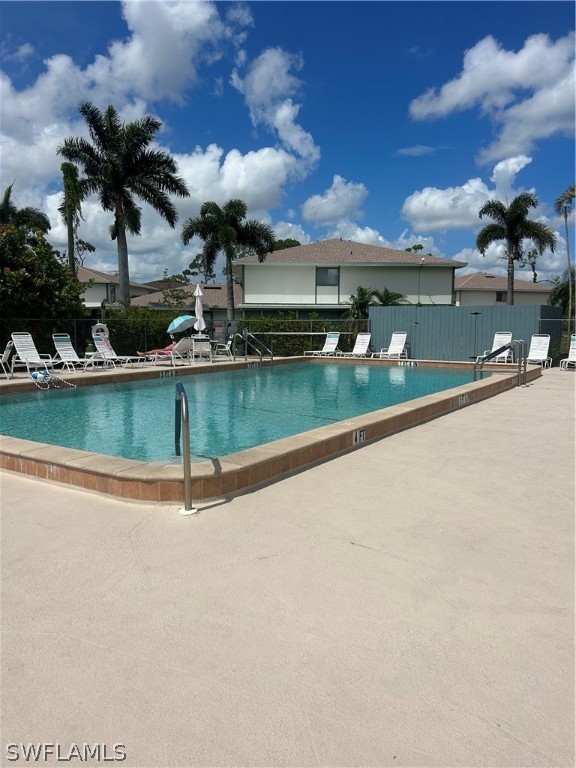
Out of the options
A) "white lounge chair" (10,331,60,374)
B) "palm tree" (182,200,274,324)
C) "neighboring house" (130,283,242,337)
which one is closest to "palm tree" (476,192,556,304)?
"palm tree" (182,200,274,324)

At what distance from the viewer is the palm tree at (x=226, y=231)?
97.1 ft

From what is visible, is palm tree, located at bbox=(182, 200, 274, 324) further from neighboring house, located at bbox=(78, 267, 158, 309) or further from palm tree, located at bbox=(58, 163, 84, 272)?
neighboring house, located at bbox=(78, 267, 158, 309)

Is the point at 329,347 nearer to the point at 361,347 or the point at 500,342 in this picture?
the point at 361,347

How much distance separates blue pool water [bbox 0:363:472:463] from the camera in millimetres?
7312

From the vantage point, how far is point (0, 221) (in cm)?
3033

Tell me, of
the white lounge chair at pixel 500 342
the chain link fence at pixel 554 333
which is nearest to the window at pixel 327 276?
the white lounge chair at pixel 500 342

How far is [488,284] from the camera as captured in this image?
44.0 meters

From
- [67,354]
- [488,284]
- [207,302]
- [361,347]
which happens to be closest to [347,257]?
[207,302]

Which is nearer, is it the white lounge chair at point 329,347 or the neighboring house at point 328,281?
the white lounge chair at point 329,347

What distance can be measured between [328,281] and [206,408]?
954 inches

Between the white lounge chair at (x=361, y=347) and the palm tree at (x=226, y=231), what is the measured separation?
971 centimetres

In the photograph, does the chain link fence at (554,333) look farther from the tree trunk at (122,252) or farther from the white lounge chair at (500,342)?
the tree trunk at (122,252)

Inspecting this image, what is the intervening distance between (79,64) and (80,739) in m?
12.9

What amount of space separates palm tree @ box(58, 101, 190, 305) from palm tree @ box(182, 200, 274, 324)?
353 cm
